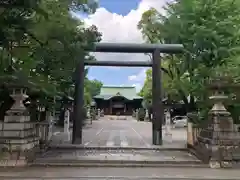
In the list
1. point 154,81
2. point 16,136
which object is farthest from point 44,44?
point 154,81

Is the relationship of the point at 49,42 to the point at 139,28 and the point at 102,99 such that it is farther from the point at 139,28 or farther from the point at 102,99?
the point at 102,99

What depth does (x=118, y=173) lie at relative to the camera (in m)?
8.86

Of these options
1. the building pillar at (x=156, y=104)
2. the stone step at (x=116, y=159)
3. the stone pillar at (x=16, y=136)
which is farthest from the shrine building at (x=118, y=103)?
the stone pillar at (x=16, y=136)

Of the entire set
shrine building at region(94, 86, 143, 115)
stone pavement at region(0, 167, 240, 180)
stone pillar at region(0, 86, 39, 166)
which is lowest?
stone pavement at region(0, 167, 240, 180)

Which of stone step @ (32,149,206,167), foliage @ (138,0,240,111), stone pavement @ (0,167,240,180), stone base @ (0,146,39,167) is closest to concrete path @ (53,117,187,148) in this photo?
stone step @ (32,149,206,167)

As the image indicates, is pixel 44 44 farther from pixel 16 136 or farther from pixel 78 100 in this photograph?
pixel 78 100

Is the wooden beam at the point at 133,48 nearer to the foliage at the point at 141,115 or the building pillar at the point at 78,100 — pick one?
the building pillar at the point at 78,100

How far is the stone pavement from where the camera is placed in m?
8.27

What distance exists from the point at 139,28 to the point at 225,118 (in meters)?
16.9

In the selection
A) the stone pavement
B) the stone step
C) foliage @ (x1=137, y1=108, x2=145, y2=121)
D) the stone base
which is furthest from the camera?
foliage @ (x1=137, y1=108, x2=145, y2=121)

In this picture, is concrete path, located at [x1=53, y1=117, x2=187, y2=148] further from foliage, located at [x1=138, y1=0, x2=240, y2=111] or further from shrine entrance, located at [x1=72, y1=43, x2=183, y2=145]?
foliage, located at [x1=138, y1=0, x2=240, y2=111]

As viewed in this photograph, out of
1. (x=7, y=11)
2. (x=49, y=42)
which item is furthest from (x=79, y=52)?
(x=7, y=11)

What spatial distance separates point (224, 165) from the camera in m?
10.0

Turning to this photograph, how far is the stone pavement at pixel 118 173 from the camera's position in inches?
326
